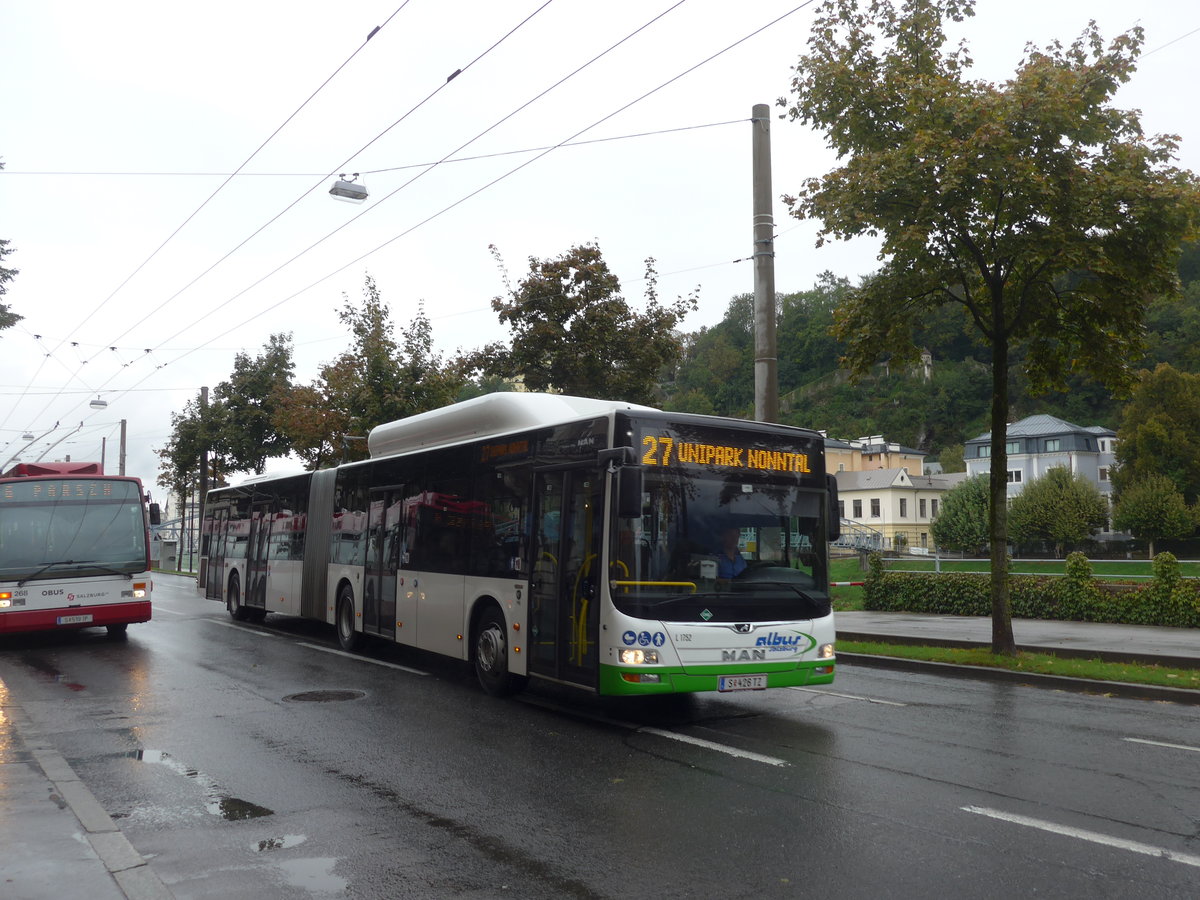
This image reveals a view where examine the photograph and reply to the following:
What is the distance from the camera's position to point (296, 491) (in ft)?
61.4

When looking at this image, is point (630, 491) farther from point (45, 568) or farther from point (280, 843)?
point (45, 568)

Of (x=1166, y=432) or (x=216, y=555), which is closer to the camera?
(x=216, y=555)

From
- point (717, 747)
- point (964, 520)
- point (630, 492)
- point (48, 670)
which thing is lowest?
point (48, 670)

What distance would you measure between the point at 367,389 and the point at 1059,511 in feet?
201

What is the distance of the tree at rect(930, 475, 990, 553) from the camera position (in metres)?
74.9

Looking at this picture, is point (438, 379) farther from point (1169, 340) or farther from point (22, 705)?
point (1169, 340)

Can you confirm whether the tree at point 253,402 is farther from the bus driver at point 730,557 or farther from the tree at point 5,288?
the bus driver at point 730,557

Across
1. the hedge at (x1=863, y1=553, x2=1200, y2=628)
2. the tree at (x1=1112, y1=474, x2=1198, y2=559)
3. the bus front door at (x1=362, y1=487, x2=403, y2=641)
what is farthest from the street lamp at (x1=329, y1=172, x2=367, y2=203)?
the tree at (x1=1112, y1=474, x2=1198, y2=559)

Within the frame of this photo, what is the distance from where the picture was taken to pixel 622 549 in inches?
350

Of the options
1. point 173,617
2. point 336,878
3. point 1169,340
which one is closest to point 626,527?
point 336,878

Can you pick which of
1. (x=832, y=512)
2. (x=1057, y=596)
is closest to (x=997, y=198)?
(x=832, y=512)

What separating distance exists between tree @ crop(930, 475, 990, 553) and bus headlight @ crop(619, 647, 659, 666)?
228 ft

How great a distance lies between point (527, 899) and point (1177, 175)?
1223 cm

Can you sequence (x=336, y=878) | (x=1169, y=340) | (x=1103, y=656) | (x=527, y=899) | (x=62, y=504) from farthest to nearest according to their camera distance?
(x=1169, y=340) → (x=62, y=504) → (x=1103, y=656) → (x=336, y=878) → (x=527, y=899)
